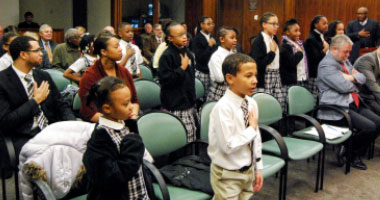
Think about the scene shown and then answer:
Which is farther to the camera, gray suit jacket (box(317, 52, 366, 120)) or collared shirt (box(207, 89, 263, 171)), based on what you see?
gray suit jacket (box(317, 52, 366, 120))

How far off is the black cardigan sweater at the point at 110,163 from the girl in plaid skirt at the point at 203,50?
3622 mm

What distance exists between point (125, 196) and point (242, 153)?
2.50 feet

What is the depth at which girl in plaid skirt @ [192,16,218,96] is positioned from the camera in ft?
18.4

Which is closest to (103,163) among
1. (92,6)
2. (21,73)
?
(21,73)

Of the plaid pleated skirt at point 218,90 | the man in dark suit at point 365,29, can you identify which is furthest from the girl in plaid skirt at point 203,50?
the man in dark suit at point 365,29

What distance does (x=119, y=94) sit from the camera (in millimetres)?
1936

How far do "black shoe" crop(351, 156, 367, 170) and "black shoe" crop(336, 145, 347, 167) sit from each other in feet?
0.31

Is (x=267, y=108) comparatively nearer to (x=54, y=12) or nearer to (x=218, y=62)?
(x=218, y=62)

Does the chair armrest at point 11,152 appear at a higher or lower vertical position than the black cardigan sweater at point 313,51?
lower

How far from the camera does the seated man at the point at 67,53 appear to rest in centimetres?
557

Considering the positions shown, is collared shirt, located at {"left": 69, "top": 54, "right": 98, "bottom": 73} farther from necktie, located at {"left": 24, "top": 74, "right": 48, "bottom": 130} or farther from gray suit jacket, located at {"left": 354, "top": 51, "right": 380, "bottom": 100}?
gray suit jacket, located at {"left": 354, "top": 51, "right": 380, "bottom": 100}

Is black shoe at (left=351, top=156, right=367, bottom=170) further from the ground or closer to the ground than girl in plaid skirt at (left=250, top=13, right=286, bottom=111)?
closer to the ground

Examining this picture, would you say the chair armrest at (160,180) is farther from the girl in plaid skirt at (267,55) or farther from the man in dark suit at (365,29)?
the man in dark suit at (365,29)

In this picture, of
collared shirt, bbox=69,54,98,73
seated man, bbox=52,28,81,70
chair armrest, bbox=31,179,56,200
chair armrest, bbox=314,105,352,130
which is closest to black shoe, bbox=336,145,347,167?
chair armrest, bbox=314,105,352,130
